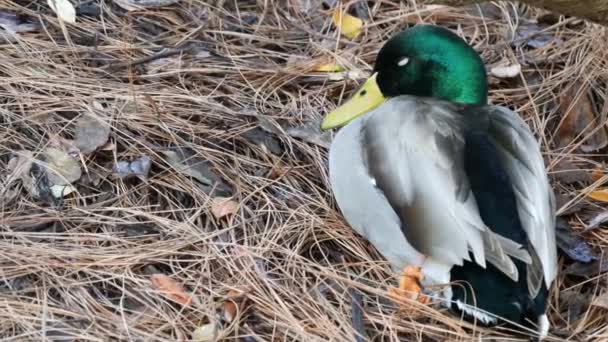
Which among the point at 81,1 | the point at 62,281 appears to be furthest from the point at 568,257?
the point at 81,1

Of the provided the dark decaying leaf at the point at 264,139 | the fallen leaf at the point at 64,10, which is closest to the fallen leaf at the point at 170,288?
the dark decaying leaf at the point at 264,139

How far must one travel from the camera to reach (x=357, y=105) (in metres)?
3.41

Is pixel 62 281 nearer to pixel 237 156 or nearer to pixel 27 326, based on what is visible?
pixel 27 326

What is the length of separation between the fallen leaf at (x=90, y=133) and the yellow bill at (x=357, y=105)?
668mm

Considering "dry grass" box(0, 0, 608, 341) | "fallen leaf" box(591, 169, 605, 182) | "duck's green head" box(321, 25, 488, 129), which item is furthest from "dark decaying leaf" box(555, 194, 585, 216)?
"duck's green head" box(321, 25, 488, 129)

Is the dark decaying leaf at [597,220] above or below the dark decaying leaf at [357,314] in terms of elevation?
below

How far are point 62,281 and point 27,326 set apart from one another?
7.2 inches

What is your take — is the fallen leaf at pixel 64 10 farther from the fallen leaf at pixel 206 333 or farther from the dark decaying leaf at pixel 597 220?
the dark decaying leaf at pixel 597 220

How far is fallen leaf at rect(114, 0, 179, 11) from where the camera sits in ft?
13.1

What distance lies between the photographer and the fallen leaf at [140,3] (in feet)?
13.1

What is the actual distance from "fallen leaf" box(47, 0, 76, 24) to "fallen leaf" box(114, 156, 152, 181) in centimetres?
83

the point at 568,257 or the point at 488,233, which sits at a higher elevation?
the point at 488,233

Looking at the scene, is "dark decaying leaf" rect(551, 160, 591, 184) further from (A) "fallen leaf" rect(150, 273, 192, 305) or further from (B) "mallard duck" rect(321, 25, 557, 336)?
(A) "fallen leaf" rect(150, 273, 192, 305)

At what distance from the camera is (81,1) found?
400 cm
